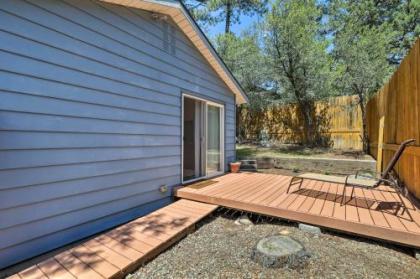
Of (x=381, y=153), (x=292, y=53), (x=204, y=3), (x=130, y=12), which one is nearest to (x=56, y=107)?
(x=130, y=12)

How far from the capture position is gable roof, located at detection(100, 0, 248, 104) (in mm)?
3777

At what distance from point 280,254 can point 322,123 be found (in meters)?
8.76

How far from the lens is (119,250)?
8.48 ft

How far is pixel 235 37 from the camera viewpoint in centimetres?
1164

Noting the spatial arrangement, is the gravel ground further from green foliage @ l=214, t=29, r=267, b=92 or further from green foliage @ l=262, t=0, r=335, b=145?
green foliage @ l=214, t=29, r=267, b=92

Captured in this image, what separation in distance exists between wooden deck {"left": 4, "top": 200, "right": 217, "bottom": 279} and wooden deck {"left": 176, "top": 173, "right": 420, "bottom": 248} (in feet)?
2.40

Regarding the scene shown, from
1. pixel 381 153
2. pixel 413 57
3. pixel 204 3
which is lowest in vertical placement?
pixel 381 153

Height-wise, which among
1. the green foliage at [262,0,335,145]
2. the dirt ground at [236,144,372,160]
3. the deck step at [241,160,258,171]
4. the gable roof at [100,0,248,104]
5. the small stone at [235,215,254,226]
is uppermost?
the green foliage at [262,0,335,145]

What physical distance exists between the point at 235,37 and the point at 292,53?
3684mm

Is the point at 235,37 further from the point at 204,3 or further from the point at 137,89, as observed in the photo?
the point at 137,89

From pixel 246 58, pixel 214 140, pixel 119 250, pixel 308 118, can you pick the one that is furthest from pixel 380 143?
pixel 119 250

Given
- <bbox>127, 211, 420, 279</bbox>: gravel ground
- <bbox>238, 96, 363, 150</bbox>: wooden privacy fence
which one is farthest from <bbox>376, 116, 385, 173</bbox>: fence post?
<bbox>127, 211, 420, 279</bbox>: gravel ground

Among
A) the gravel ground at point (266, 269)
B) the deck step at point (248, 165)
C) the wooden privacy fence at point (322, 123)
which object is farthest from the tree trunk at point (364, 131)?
the gravel ground at point (266, 269)

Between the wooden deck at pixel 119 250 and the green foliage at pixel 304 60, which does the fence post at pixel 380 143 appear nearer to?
the green foliage at pixel 304 60
